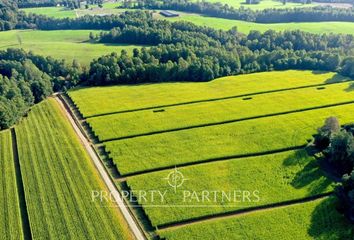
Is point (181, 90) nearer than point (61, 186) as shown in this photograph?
No

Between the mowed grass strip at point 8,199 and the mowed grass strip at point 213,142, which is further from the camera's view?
the mowed grass strip at point 213,142

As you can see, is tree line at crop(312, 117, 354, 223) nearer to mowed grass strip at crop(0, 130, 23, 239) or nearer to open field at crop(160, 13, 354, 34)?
mowed grass strip at crop(0, 130, 23, 239)

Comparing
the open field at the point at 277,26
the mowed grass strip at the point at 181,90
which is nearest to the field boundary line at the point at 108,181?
the mowed grass strip at the point at 181,90

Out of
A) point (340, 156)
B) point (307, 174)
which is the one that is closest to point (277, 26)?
point (340, 156)

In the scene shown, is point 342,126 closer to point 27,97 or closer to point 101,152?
point 101,152

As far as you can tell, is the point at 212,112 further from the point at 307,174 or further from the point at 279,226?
the point at 279,226

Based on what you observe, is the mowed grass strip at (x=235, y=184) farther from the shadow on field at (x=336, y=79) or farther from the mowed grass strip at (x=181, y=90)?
the shadow on field at (x=336, y=79)

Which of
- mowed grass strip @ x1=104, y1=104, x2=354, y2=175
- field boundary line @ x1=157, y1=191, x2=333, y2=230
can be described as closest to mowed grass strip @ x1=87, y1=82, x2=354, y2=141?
mowed grass strip @ x1=104, y1=104, x2=354, y2=175
